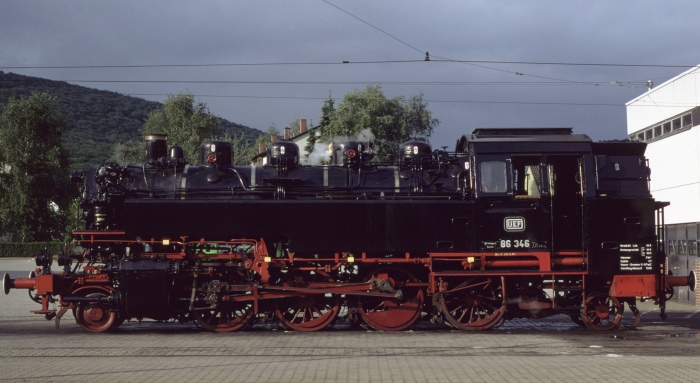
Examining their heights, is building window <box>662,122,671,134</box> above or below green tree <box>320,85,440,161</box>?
below

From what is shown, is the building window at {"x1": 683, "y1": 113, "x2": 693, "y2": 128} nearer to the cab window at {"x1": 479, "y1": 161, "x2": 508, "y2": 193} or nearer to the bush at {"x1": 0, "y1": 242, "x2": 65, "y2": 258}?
the cab window at {"x1": 479, "y1": 161, "x2": 508, "y2": 193}

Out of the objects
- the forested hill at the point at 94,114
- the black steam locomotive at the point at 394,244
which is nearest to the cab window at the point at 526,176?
the black steam locomotive at the point at 394,244

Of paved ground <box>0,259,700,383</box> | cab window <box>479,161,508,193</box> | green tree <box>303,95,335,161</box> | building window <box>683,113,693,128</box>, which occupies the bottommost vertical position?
paved ground <box>0,259,700,383</box>

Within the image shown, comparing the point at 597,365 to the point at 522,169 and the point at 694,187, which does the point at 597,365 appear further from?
the point at 694,187

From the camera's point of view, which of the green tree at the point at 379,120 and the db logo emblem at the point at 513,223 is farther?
the green tree at the point at 379,120

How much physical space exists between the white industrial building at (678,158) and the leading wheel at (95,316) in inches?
668

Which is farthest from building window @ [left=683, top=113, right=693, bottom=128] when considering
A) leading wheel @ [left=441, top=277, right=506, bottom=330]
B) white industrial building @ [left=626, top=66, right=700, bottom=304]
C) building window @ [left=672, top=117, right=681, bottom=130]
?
leading wheel @ [left=441, top=277, right=506, bottom=330]

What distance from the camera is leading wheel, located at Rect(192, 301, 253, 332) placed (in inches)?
669

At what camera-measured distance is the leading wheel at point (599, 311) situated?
675 inches

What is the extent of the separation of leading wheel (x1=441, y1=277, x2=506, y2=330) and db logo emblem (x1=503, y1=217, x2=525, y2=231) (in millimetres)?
1061

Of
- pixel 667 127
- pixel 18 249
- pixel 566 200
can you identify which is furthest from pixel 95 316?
pixel 18 249

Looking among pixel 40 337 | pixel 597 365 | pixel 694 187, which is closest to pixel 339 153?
pixel 40 337

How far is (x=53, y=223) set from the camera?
74.8 m

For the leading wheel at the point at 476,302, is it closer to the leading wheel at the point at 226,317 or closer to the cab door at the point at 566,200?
the cab door at the point at 566,200
